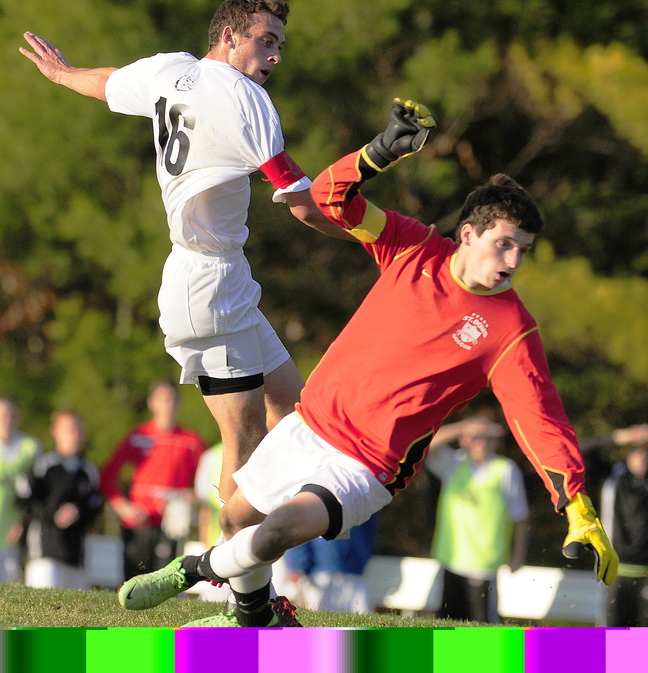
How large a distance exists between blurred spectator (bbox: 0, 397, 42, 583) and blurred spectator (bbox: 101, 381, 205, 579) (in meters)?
0.89

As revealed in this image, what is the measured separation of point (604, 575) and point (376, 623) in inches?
70.2

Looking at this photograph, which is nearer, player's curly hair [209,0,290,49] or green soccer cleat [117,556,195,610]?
green soccer cleat [117,556,195,610]

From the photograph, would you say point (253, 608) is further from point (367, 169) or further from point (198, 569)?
point (367, 169)

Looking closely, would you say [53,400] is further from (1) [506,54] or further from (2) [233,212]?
(2) [233,212]

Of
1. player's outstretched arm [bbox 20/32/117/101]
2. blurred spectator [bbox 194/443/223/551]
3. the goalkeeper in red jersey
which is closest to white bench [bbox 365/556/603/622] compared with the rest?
blurred spectator [bbox 194/443/223/551]

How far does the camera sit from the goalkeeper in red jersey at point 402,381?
13.5ft

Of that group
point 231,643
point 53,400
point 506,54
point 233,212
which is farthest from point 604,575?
point 506,54

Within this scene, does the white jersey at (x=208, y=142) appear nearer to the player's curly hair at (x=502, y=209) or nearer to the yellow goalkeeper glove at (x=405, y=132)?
the yellow goalkeeper glove at (x=405, y=132)

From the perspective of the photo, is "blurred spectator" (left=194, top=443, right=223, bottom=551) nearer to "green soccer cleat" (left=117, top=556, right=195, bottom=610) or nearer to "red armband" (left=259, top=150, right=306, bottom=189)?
"green soccer cleat" (left=117, top=556, right=195, bottom=610)

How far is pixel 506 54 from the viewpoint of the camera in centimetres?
1461

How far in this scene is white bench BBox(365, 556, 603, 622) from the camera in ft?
25.8

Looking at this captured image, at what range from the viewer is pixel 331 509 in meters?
4.11

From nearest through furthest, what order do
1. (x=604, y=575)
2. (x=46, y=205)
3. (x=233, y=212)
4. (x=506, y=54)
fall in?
(x=604, y=575) → (x=233, y=212) → (x=46, y=205) → (x=506, y=54)

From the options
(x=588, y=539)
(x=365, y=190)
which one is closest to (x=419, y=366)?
(x=588, y=539)
